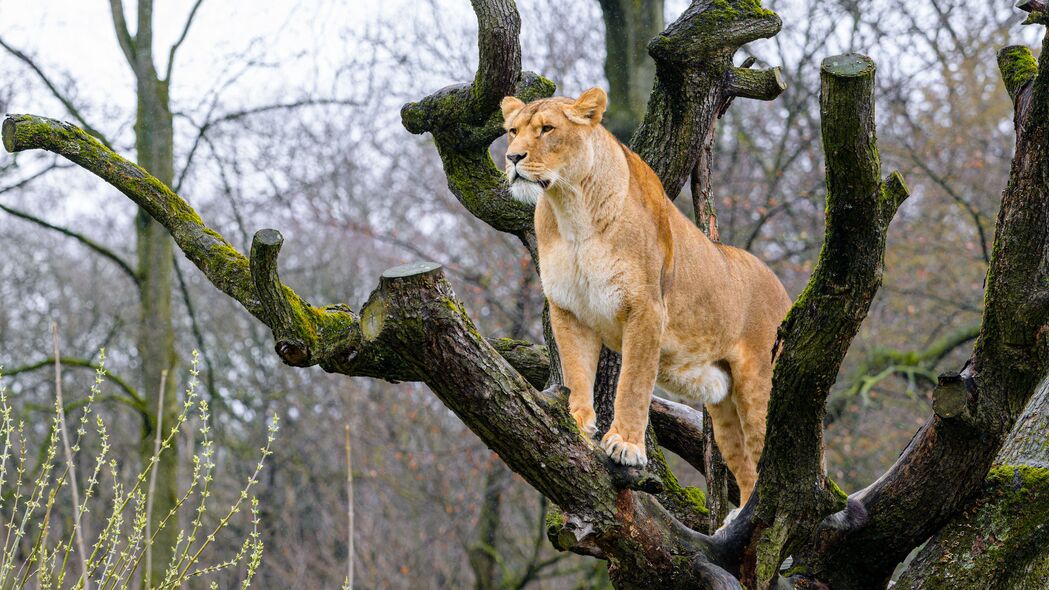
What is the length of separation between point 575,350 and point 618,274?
42 centimetres

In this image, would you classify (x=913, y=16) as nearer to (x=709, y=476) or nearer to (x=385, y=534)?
(x=709, y=476)

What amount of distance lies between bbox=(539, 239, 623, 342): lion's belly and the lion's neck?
68mm

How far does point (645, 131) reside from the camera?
6.22 meters

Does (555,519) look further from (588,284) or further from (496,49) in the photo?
(496,49)

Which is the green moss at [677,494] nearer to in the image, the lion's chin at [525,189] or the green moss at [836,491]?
the green moss at [836,491]

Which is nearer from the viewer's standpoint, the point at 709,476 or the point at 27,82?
the point at 709,476

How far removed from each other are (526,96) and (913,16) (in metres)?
8.63

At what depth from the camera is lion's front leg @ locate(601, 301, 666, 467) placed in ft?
15.0

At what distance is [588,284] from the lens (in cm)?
483

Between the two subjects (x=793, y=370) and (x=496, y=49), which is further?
(x=496, y=49)

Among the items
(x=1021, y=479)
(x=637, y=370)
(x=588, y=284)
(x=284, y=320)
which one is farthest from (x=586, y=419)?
(x=1021, y=479)

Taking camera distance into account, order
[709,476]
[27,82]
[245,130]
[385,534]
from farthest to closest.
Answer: [385,534]
[245,130]
[27,82]
[709,476]

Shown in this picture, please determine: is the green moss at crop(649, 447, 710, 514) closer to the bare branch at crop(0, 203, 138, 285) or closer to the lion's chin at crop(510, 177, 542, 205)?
the lion's chin at crop(510, 177, 542, 205)

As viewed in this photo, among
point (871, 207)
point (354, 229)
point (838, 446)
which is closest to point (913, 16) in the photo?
point (838, 446)
